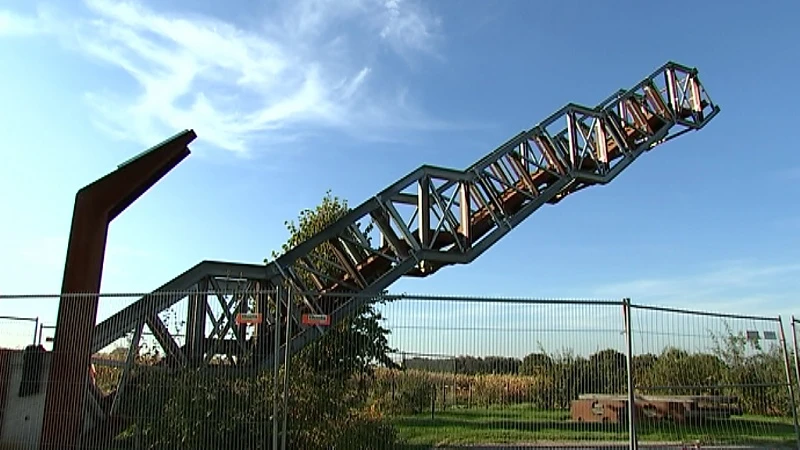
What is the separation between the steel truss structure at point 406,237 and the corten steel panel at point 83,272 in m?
0.40

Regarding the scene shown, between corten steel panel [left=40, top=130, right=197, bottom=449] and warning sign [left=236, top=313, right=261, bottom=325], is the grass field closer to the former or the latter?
warning sign [left=236, top=313, right=261, bottom=325]

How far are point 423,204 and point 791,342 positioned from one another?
812 cm

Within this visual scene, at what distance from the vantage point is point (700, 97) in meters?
20.0

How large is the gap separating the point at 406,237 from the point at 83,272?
6.53 meters

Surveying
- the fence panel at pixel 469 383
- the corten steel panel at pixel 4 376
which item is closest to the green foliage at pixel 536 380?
the fence panel at pixel 469 383

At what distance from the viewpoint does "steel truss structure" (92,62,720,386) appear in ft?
37.7

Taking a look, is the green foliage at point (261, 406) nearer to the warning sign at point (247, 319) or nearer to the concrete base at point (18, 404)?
the warning sign at point (247, 319)

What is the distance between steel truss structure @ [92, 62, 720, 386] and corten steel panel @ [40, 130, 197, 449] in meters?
0.40

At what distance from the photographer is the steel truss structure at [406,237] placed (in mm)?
11492

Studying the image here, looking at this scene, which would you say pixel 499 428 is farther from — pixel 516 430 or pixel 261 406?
pixel 261 406

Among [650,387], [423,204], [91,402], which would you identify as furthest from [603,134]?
[91,402]

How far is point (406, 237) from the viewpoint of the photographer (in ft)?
47.5

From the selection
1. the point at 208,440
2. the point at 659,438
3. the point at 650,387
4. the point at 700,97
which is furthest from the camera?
the point at 700,97

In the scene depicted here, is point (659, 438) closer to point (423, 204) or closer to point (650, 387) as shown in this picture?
point (650, 387)
